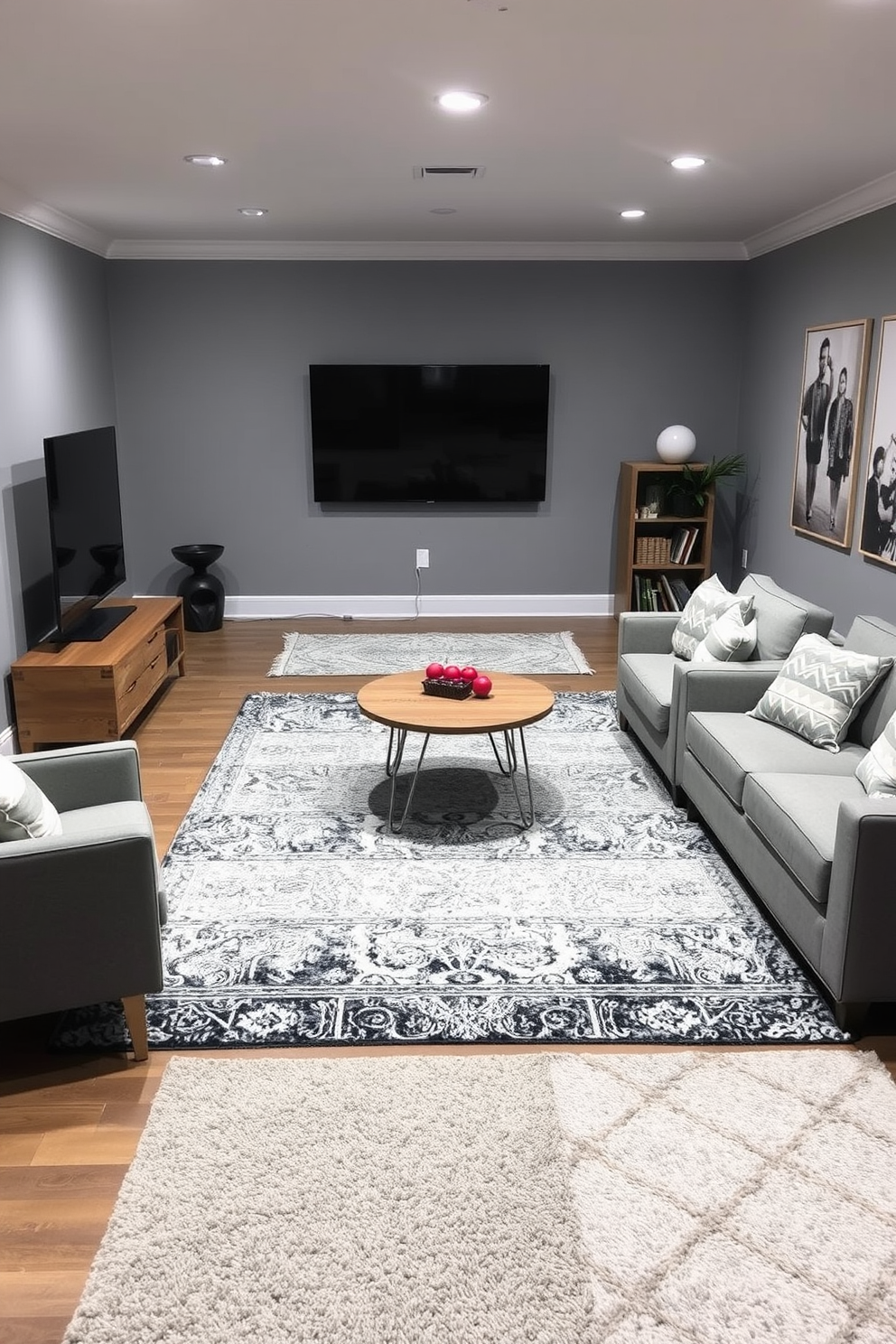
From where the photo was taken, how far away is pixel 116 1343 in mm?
1876

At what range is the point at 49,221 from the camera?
5.55 m

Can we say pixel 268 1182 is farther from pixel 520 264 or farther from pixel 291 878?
pixel 520 264

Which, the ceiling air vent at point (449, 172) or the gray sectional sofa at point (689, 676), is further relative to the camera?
the ceiling air vent at point (449, 172)

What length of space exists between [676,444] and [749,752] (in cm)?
380

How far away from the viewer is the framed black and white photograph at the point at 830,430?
204 inches

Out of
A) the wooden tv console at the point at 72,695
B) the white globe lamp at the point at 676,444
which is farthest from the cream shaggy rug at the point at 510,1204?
the white globe lamp at the point at 676,444

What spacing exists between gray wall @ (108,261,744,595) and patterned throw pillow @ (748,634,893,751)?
12.1 ft

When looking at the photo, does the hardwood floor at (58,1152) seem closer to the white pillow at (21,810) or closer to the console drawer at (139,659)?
the white pillow at (21,810)

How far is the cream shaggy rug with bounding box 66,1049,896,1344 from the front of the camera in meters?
1.93

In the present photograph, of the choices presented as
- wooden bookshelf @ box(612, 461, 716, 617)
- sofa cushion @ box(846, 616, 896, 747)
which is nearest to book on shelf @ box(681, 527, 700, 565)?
wooden bookshelf @ box(612, 461, 716, 617)

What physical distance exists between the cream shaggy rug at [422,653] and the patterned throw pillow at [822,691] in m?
2.28

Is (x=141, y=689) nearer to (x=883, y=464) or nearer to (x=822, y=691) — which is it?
(x=822, y=691)

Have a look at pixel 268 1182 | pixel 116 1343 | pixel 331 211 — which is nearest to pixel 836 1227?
pixel 268 1182

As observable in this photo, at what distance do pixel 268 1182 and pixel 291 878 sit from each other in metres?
1.43
